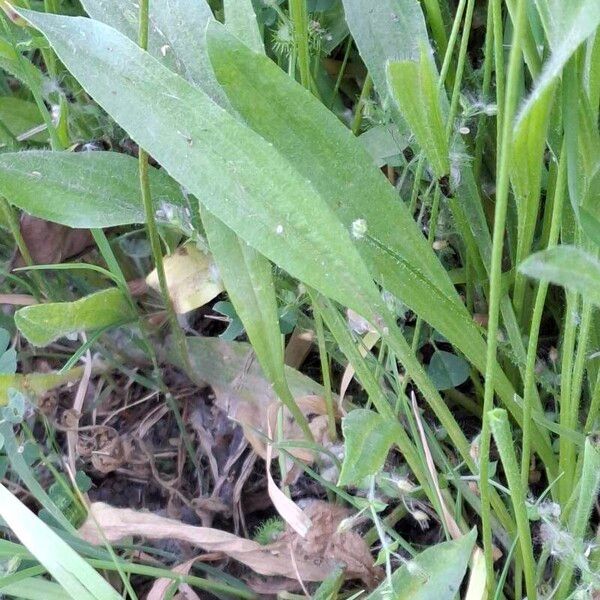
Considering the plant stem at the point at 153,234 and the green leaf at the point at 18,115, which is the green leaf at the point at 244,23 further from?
the green leaf at the point at 18,115

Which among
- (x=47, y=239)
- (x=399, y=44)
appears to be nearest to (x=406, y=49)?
(x=399, y=44)

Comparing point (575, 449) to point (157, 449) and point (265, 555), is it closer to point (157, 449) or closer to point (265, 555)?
point (265, 555)

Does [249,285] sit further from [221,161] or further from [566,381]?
[566,381]

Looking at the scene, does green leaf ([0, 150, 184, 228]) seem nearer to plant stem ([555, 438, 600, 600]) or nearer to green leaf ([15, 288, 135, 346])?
green leaf ([15, 288, 135, 346])

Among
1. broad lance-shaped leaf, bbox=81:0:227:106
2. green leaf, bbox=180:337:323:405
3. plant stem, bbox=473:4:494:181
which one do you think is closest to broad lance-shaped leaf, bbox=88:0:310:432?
broad lance-shaped leaf, bbox=81:0:227:106

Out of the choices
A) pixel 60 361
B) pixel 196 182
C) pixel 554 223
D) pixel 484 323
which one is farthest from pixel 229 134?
pixel 60 361
